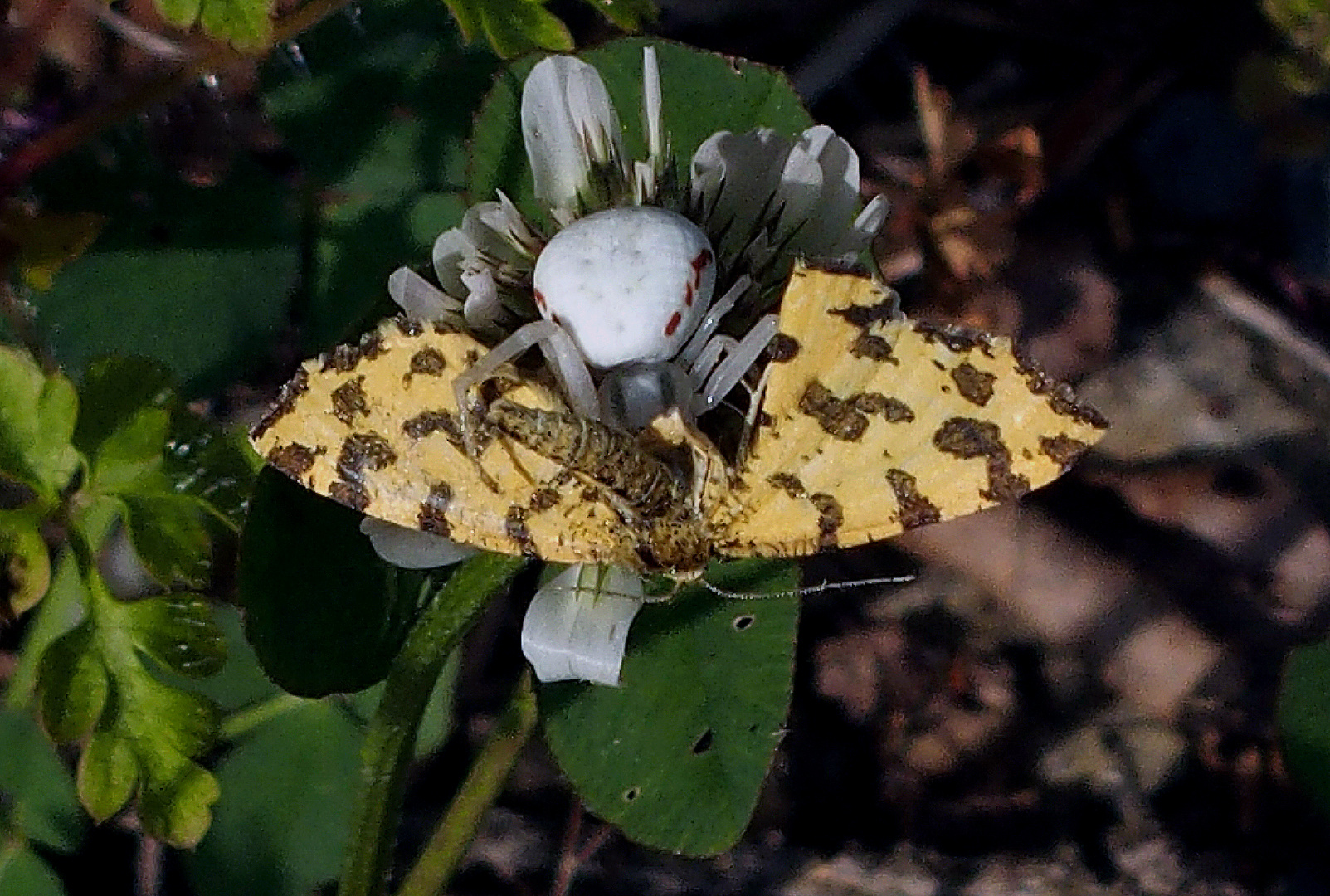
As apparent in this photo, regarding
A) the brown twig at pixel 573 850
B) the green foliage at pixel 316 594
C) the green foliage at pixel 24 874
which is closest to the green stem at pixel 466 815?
the green foliage at pixel 316 594

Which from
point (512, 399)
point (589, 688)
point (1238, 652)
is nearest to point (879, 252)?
point (1238, 652)

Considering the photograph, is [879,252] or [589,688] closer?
[589,688]

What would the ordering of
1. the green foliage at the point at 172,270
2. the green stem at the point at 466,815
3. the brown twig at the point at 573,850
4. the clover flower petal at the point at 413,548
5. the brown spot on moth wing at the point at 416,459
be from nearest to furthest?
1. the brown spot on moth wing at the point at 416,459
2. the clover flower petal at the point at 413,548
3. the green stem at the point at 466,815
4. the green foliage at the point at 172,270
5. the brown twig at the point at 573,850

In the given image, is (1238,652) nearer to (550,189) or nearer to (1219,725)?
(1219,725)

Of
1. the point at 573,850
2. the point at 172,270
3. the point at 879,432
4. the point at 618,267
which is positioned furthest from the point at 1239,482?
the point at 172,270

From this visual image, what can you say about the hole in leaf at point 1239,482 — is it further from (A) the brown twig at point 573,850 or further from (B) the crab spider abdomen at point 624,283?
(B) the crab spider abdomen at point 624,283

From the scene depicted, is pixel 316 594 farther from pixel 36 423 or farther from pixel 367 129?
pixel 367 129

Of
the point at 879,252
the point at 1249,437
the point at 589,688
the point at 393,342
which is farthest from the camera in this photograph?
the point at 1249,437
